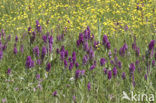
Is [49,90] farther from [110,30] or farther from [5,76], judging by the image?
[110,30]

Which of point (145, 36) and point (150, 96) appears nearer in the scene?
point (150, 96)

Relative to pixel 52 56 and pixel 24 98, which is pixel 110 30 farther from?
pixel 24 98

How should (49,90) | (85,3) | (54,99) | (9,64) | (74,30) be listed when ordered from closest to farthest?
(54,99) < (49,90) < (9,64) < (74,30) < (85,3)

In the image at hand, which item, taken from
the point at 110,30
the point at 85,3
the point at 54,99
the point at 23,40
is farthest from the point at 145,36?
the point at 85,3

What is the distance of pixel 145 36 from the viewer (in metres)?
4.17

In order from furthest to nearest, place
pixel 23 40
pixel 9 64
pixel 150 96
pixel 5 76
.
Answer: pixel 23 40 < pixel 9 64 < pixel 5 76 < pixel 150 96

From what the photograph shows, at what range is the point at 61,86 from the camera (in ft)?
9.19

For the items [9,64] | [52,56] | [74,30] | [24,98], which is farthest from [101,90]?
[74,30]

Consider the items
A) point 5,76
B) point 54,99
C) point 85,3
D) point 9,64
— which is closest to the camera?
point 54,99

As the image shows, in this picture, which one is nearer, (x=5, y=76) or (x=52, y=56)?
(x=5, y=76)

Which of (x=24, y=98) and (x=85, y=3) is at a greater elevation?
(x=85, y=3)

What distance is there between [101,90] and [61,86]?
0.43 metres

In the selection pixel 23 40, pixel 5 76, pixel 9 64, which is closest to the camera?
pixel 5 76

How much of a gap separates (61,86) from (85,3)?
4.29m
